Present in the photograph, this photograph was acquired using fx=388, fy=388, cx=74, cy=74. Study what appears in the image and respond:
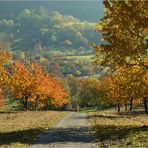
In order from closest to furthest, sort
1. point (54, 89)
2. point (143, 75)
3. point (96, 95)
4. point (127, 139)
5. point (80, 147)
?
point (80, 147) < point (127, 139) < point (143, 75) < point (54, 89) < point (96, 95)

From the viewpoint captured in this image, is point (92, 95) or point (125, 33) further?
point (92, 95)

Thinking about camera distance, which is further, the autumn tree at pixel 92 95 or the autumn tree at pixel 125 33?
the autumn tree at pixel 92 95

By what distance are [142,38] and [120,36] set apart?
6.38 ft

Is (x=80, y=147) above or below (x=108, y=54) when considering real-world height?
below

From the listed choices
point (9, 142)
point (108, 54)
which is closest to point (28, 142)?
point (9, 142)

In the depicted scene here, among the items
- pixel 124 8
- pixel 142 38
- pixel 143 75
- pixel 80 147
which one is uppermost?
pixel 124 8

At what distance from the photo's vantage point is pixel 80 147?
2670 cm

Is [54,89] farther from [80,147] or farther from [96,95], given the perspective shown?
[80,147]

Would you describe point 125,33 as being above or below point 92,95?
above

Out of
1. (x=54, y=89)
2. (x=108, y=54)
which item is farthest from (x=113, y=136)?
(x=54, y=89)

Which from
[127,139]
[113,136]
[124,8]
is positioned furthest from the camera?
[124,8]

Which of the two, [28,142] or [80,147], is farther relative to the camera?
[28,142]

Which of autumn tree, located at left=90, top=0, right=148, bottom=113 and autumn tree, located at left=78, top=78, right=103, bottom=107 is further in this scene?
autumn tree, located at left=78, top=78, right=103, bottom=107

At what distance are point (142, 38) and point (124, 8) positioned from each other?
10.2ft
